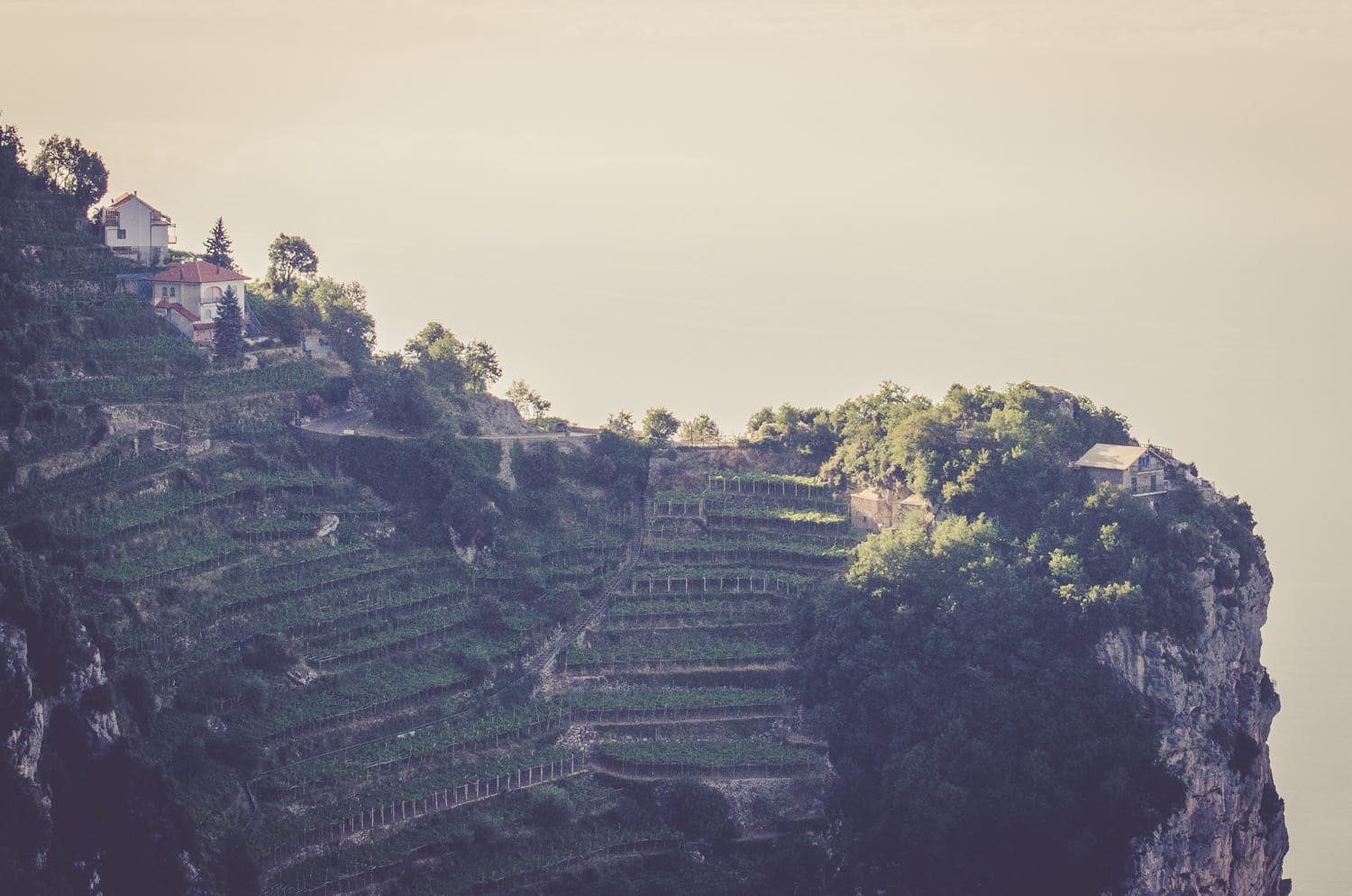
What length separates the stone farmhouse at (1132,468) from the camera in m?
77.6

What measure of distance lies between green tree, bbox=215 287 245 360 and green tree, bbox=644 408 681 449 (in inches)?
549

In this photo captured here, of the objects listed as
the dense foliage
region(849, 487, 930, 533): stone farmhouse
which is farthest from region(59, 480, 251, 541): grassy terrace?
region(849, 487, 930, 533): stone farmhouse

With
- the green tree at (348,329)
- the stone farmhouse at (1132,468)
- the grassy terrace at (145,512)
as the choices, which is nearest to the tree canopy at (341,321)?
the green tree at (348,329)

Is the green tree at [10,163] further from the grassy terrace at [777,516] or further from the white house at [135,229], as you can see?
the grassy terrace at [777,516]

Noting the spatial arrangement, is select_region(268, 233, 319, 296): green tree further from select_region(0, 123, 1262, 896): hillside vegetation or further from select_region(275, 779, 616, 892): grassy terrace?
select_region(275, 779, 616, 892): grassy terrace

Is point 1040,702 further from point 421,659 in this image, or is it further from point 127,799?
point 127,799

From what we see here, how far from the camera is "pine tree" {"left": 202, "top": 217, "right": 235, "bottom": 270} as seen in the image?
81.6 m

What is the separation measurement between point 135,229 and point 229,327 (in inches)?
218

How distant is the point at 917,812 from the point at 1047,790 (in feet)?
12.4

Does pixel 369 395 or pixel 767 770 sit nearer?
pixel 767 770

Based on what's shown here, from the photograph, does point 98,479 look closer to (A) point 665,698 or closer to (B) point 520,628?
(B) point 520,628

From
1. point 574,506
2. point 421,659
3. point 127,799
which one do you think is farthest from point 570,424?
point 127,799

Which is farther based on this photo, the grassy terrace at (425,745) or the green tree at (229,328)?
the green tree at (229,328)

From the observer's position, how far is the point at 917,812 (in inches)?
2714
